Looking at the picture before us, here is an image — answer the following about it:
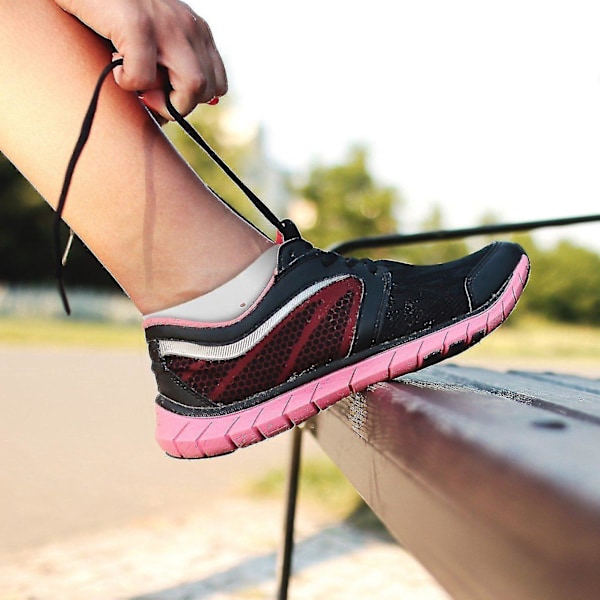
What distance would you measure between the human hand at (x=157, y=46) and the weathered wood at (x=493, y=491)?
14.9 inches

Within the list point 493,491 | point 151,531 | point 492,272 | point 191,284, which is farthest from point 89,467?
point 493,491

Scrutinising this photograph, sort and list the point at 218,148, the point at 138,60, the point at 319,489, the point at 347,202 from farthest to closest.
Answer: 1. the point at 347,202
2. the point at 218,148
3. the point at 319,489
4. the point at 138,60

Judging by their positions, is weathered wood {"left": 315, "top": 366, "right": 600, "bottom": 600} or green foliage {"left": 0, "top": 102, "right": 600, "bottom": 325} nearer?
weathered wood {"left": 315, "top": 366, "right": 600, "bottom": 600}

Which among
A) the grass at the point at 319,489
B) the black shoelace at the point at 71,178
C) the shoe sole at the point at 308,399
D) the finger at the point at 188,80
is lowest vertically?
the grass at the point at 319,489

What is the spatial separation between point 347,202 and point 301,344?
23509 mm

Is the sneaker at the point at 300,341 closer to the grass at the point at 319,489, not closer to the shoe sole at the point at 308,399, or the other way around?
the shoe sole at the point at 308,399

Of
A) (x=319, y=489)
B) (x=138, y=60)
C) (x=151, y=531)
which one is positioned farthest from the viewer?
(x=319, y=489)

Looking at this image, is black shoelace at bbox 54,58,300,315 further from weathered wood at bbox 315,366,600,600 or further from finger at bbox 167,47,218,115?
weathered wood at bbox 315,366,600,600

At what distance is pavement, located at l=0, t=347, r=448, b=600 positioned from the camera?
1679 mm

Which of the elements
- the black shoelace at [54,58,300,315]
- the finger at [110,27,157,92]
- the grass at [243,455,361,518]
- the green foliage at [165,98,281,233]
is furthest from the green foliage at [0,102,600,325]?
the finger at [110,27,157,92]

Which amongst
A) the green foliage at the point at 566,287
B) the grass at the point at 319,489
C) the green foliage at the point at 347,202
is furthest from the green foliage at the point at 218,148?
the green foliage at the point at 566,287

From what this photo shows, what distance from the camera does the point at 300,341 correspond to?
79 centimetres

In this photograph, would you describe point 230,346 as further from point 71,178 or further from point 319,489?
point 319,489

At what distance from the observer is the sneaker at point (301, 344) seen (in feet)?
2.50
